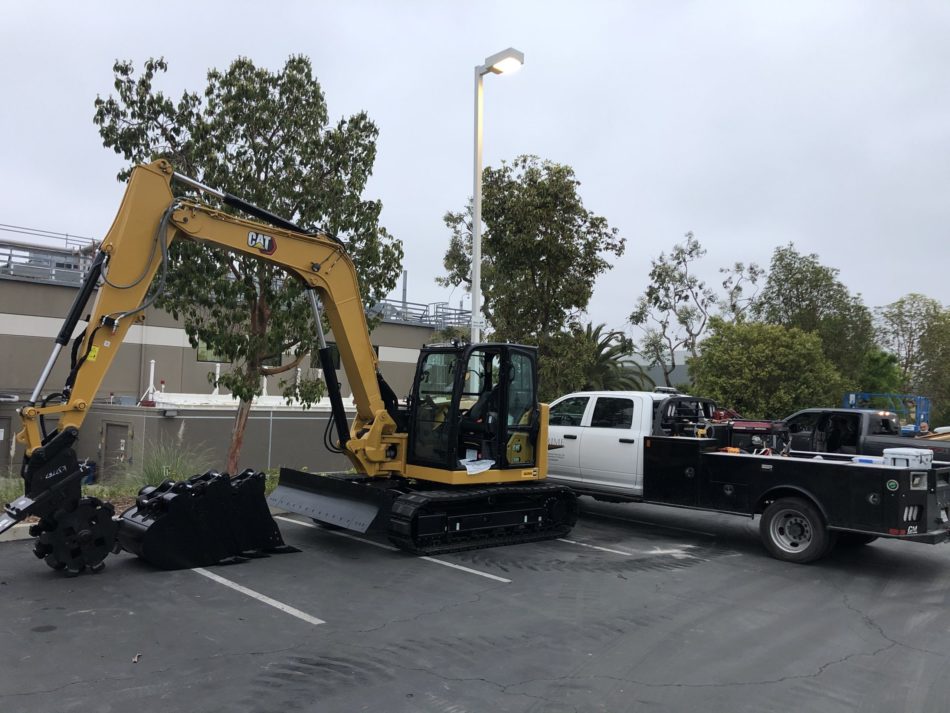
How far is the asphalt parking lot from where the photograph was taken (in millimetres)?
5125

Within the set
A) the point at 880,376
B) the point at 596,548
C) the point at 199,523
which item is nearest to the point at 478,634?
the point at 199,523

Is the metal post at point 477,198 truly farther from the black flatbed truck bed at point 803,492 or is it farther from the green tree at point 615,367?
the green tree at point 615,367

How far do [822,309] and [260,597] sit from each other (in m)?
27.9

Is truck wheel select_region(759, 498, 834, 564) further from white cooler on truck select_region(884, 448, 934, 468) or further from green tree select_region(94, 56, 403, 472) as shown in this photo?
green tree select_region(94, 56, 403, 472)

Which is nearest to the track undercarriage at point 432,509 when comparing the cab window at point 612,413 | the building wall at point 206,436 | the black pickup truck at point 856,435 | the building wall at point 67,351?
the cab window at point 612,413

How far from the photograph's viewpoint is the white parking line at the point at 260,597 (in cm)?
669

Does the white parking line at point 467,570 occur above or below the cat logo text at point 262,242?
below

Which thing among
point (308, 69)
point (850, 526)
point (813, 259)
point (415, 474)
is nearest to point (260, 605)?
point (415, 474)

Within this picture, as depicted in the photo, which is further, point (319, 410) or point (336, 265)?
point (319, 410)

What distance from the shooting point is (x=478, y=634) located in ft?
21.0

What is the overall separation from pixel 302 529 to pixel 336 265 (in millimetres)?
3782

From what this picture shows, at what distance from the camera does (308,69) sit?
1345 centimetres

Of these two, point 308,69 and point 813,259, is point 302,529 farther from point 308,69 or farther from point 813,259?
point 813,259

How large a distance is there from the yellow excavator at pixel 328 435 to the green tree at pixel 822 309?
2265cm
